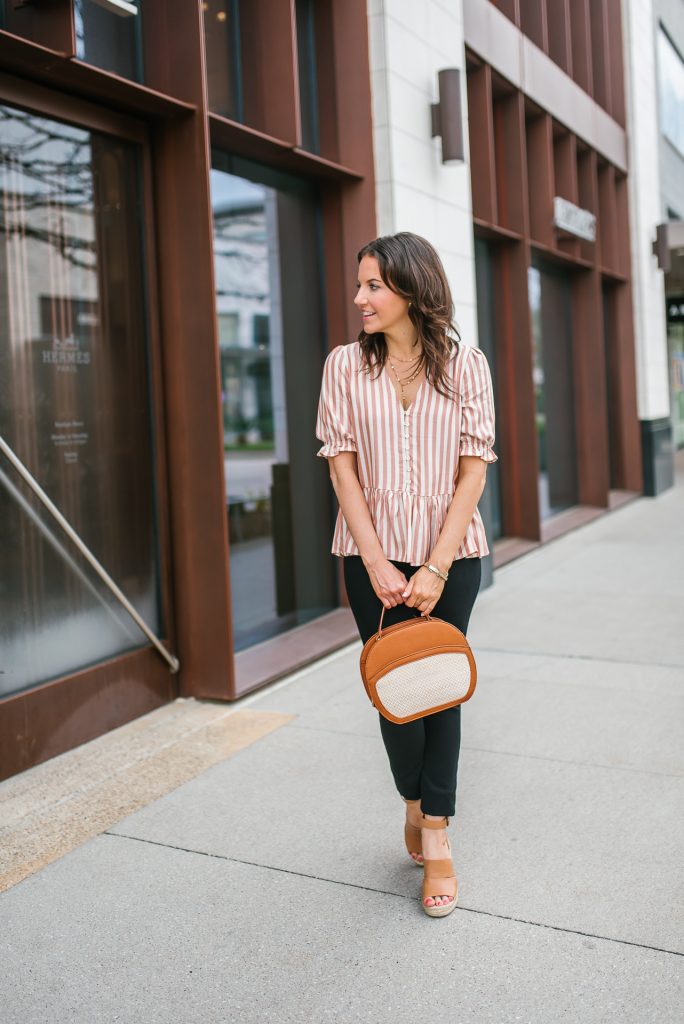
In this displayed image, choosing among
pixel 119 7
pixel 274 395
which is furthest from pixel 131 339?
pixel 274 395

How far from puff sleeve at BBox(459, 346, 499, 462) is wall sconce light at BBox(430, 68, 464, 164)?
14.4ft

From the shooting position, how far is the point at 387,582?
2.83 m

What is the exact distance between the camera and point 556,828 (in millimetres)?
3451

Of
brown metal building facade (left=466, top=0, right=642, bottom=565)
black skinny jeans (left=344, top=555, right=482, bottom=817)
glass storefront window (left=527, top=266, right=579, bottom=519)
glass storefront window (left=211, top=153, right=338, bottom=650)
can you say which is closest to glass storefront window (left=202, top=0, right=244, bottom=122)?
glass storefront window (left=211, top=153, right=338, bottom=650)

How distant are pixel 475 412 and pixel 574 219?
28.0 ft

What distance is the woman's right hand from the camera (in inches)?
111

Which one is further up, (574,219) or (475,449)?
(574,219)

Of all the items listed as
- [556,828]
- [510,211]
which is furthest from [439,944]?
[510,211]

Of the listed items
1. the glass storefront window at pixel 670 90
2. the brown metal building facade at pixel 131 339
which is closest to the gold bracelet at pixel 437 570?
the brown metal building facade at pixel 131 339

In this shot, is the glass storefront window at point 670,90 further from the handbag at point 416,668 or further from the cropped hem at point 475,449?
the handbag at point 416,668

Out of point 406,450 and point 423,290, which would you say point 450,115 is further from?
point 406,450

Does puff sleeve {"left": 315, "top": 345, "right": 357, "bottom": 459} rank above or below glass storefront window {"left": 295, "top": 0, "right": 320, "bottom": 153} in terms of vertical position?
below

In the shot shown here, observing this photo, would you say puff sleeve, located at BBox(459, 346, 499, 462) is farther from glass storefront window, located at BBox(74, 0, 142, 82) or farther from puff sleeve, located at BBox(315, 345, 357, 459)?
glass storefront window, located at BBox(74, 0, 142, 82)

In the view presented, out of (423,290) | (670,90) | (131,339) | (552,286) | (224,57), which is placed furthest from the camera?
(670,90)
